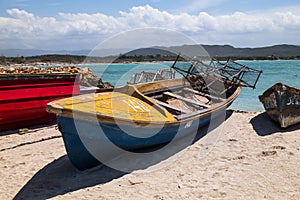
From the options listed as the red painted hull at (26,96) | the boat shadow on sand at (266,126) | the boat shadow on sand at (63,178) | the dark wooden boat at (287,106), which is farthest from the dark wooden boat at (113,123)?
the red painted hull at (26,96)

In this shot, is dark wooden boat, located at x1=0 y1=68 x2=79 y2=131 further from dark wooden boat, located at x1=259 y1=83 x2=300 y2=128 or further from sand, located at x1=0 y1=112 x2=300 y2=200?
dark wooden boat, located at x1=259 y1=83 x2=300 y2=128

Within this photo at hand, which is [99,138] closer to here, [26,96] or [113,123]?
[113,123]

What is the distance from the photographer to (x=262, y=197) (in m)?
4.02

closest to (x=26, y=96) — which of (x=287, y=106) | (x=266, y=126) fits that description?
(x=266, y=126)

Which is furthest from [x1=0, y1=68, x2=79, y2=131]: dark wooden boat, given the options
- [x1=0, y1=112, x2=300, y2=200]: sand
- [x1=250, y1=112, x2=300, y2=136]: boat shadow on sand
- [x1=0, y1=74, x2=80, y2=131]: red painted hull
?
A: [x1=250, y1=112, x2=300, y2=136]: boat shadow on sand

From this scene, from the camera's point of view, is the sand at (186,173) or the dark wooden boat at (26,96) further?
the dark wooden boat at (26,96)

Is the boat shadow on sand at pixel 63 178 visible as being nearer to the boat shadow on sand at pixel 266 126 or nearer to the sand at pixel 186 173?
the sand at pixel 186 173

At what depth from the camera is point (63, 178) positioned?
4.91 metres

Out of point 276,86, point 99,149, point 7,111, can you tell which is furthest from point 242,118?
point 7,111

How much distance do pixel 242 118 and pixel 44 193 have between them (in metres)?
5.97

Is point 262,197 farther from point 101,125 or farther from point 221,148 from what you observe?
point 101,125

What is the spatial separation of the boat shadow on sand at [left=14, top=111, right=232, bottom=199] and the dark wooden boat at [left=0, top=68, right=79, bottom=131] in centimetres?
291

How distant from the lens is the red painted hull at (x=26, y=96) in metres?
7.60

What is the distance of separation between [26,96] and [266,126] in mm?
6422
